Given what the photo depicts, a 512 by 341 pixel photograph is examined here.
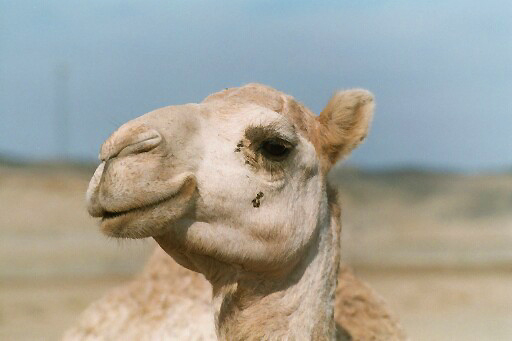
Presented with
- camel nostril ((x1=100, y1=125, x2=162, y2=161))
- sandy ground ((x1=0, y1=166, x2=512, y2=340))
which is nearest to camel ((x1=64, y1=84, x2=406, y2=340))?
camel nostril ((x1=100, y1=125, x2=162, y2=161))

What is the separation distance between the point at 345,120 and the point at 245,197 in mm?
931

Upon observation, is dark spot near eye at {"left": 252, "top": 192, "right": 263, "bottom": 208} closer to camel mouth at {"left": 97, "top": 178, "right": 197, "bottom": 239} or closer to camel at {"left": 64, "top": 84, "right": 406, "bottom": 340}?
camel at {"left": 64, "top": 84, "right": 406, "bottom": 340}

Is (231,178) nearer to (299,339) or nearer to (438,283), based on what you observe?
(299,339)

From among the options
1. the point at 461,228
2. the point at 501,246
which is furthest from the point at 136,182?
the point at 461,228

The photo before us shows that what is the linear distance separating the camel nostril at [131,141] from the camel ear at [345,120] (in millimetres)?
1164

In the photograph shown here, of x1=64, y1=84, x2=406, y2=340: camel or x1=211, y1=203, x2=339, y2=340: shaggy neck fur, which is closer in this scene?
x1=64, y1=84, x2=406, y2=340: camel

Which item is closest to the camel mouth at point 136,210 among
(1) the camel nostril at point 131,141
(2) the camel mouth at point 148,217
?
(2) the camel mouth at point 148,217

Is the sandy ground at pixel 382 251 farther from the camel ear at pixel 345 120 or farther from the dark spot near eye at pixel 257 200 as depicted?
the dark spot near eye at pixel 257 200

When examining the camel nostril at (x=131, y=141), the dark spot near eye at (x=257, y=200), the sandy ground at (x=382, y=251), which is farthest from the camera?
the sandy ground at (x=382, y=251)

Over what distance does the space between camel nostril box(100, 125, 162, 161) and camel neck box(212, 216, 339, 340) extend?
82cm

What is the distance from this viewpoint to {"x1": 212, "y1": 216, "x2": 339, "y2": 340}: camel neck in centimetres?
403

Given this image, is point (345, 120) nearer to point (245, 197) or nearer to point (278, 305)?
point (245, 197)

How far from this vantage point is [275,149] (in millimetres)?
4004

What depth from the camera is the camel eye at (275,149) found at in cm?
397
